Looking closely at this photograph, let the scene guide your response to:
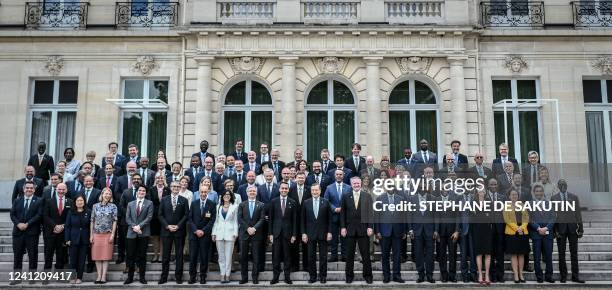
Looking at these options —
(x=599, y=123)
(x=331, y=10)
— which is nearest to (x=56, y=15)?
(x=331, y=10)

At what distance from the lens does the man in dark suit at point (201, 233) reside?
1056 cm

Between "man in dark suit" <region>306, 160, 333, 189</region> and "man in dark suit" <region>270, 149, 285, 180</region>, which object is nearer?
"man in dark suit" <region>306, 160, 333, 189</region>

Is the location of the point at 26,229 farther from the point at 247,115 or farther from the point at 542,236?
the point at 542,236

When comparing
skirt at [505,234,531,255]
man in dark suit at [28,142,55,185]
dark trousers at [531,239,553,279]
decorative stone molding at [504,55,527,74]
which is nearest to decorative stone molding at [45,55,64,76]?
man in dark suit at [28,142,55,185]

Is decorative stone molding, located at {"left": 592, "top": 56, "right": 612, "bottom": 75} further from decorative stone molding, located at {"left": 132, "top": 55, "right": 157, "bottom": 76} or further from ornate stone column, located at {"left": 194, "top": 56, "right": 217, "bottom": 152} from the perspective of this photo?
decorative stone molding, located at {"left": 132, "top": 55, "right": 157, "bottom": 76}

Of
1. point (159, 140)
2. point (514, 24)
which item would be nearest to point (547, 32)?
point (514, 24)

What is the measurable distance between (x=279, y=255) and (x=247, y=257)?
622 mm

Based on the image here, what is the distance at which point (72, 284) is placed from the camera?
10.5 metres

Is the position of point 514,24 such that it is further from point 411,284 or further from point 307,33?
point 411,284

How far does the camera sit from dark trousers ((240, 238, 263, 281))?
10.5 metres

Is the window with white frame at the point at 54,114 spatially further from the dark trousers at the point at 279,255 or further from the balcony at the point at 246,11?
the dark trousers at the point at 279,255

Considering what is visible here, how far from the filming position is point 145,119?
59.1 ft

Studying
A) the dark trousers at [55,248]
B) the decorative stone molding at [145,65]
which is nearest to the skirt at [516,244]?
the dark trousers at [55,248]

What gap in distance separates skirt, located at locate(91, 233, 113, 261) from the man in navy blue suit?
4.36m
